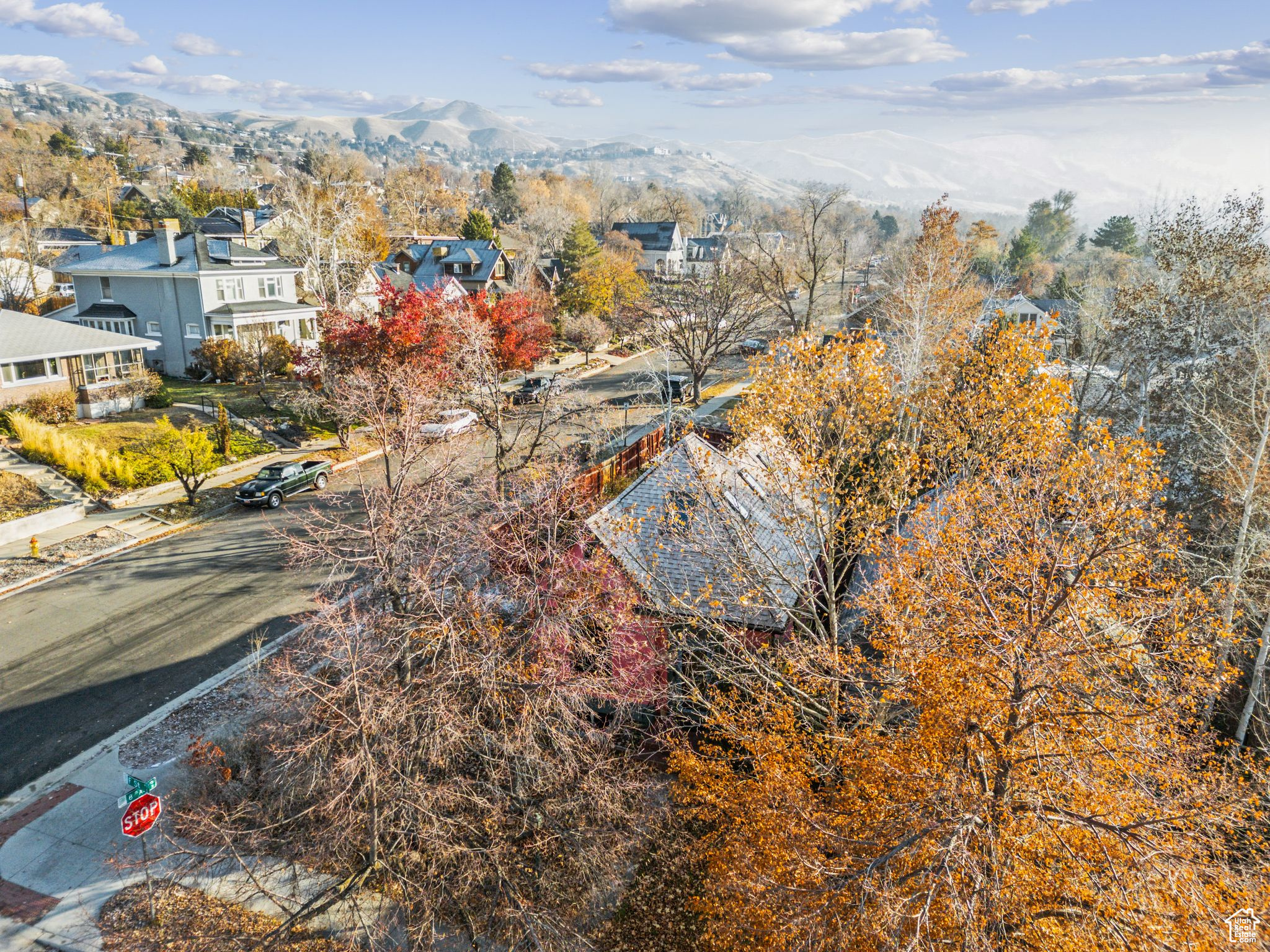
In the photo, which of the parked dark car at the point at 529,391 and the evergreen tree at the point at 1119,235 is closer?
the parked dark car at the point at 529,391

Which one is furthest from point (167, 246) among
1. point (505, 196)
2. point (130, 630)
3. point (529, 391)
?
point (505, 196)

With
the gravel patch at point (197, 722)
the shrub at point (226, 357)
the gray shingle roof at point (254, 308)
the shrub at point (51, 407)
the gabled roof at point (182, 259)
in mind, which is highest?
the gabled roof at point (182, 259)

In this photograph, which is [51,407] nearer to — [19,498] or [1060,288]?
[19,498]

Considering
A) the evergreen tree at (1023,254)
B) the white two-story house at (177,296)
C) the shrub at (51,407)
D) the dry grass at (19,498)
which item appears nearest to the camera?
the dry grass at (19,498)

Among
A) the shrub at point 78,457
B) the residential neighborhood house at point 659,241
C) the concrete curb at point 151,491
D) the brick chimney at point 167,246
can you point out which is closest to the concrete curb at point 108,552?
the concrete curb at point 151,491

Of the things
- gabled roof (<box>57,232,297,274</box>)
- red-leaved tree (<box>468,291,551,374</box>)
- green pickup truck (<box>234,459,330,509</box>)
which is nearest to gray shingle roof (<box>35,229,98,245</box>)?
gabled roof (<box>57,232,297,274</box>)

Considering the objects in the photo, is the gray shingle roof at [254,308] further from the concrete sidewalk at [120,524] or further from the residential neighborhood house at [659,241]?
the residential neighborhood house at [659,241]

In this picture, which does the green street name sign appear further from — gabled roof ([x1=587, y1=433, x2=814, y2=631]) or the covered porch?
the covered porch
